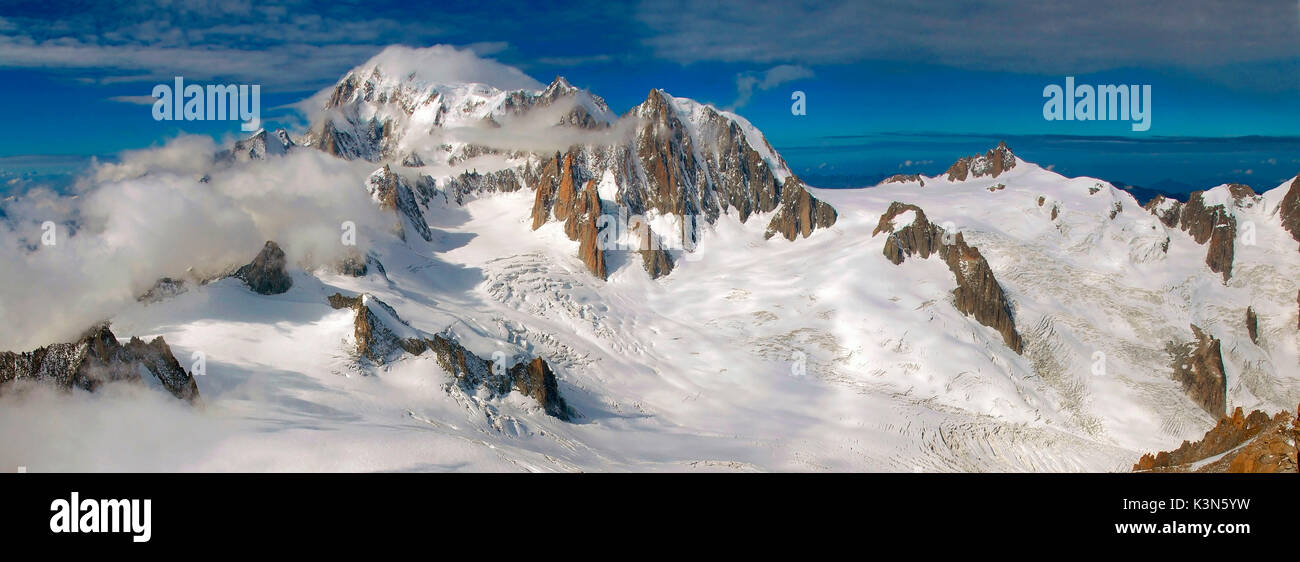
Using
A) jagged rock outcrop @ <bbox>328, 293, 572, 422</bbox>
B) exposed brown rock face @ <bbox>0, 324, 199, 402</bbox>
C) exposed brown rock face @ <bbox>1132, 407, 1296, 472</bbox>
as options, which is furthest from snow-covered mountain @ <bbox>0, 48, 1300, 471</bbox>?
exposed brown rock face @ <bbox>1132, 407, 1296, 472</bbox>

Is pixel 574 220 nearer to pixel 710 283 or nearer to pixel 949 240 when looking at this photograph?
pixel 710 283

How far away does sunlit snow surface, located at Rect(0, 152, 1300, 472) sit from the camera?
6106 cm

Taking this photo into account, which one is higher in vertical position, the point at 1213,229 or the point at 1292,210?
the point at 1292,210

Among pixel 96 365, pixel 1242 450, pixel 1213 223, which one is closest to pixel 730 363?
pixel 1242 450

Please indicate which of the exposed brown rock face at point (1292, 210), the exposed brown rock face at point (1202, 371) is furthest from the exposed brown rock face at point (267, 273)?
the exposed brown rock face at point (1292, 210)

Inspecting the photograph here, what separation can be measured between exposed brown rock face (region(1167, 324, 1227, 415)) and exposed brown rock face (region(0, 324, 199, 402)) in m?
177

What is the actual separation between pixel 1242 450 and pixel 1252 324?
162540mm

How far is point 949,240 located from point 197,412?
529 feet

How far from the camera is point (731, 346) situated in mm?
144000

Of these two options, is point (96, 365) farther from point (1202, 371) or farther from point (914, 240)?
point (1202, 371)

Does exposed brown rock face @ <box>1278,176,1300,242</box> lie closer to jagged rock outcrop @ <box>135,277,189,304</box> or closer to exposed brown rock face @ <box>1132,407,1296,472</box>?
exposed brown rock face @ <box>1132,407,1296,472</box>

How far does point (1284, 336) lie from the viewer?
15662cm

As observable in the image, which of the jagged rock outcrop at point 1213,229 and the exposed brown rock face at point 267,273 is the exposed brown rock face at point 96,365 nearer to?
the exposed brown rock face at point 267,273

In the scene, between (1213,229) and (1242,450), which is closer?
(1242,450)
